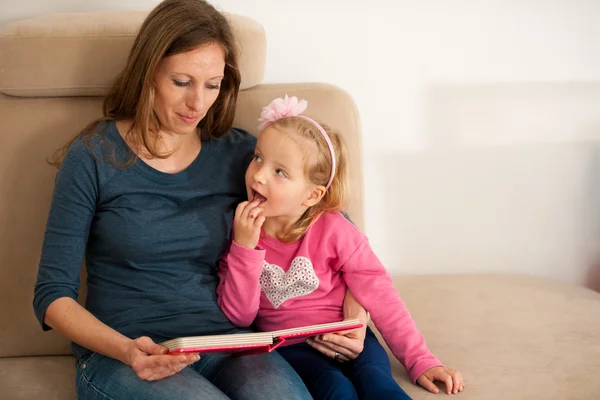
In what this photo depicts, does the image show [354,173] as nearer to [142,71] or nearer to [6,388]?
[142,71]

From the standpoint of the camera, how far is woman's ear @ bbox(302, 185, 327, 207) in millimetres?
1688

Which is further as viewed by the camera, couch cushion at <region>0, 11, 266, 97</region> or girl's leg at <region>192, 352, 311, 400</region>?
couch cushion at <region>0, 11, 266, 97</region>

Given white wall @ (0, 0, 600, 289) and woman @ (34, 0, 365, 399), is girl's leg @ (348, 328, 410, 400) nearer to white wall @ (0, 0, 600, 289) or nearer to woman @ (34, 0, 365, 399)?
woman @ (34, 0, 365, 399)

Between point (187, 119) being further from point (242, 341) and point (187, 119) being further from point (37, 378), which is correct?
point (37, 378)

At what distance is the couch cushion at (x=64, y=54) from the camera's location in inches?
70.2

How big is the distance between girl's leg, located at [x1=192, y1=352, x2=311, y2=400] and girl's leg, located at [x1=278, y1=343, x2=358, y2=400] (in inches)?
2.2

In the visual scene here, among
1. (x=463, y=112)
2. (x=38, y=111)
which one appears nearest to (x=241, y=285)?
(x=38, y=111)

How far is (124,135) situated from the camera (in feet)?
5.41

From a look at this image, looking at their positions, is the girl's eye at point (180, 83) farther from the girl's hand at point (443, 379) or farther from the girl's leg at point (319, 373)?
the girl's hand at point (443, 379)

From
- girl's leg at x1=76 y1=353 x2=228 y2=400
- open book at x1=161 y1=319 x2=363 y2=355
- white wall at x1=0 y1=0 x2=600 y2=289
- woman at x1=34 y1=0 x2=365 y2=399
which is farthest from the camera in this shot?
white wall at x1=0 y1=0 x2=600 y2=289

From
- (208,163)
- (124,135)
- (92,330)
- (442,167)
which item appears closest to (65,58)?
(124,135)

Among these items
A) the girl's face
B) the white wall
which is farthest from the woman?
the white wall

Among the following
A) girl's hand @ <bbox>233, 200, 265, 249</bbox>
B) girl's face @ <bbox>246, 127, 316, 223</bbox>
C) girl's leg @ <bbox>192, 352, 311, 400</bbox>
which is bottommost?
girl's leg @ <bbox>192, 352, 311, 400</bbox>

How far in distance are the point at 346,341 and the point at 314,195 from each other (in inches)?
13.2
